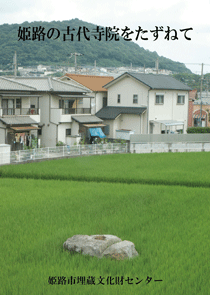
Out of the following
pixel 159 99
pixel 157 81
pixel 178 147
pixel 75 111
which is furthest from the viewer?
pixel 157 81

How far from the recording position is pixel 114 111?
34188 millimetres

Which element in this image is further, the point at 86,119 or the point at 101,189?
the point at 86,119

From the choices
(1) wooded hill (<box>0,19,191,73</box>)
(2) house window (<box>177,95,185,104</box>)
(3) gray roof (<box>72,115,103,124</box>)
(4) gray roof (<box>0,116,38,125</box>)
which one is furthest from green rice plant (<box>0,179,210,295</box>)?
(1) wooded hill (<box>0,19,191,73</box>)

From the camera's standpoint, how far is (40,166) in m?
19.7

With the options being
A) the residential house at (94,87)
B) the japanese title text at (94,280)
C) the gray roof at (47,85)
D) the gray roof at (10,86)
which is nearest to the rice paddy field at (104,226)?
the japanese title text at (94,280)

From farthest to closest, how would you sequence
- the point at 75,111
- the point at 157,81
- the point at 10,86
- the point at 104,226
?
the point at 157,81 → the point at 75,111 → the point at 10,86 → the point at 104,226

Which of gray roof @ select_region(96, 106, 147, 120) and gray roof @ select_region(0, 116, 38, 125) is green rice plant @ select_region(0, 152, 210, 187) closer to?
gray roof @ select_region(0, 116, 38, 125)

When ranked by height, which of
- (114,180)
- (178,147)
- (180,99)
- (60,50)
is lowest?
(114,180)

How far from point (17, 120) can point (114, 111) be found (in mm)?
11157

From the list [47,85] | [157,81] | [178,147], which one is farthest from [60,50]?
[178,147]

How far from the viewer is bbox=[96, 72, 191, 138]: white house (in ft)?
108

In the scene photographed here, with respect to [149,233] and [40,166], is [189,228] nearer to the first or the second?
[149,233]

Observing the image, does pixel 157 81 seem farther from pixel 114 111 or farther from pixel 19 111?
pixel 19 111

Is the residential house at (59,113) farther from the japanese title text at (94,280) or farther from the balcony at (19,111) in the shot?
the japanese title text at (94,280)
